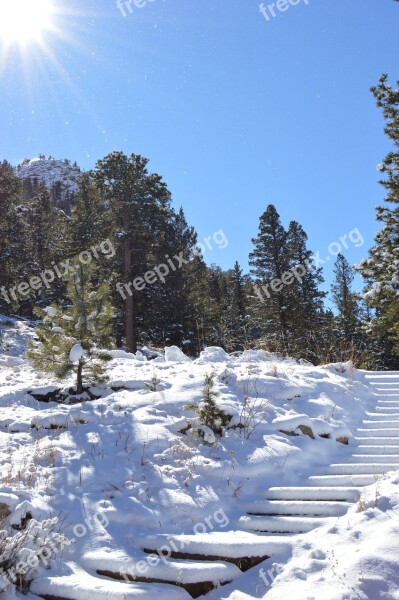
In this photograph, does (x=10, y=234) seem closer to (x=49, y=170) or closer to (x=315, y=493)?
(x=315, y=493)

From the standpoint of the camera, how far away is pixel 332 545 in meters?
3.48

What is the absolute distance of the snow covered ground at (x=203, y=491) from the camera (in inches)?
130

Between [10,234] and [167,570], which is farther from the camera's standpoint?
[10,234]

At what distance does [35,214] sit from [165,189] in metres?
11.0

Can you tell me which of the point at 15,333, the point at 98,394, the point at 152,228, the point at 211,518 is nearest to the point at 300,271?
the point at 152,228

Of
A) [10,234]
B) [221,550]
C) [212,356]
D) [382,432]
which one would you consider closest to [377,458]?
[382,432]

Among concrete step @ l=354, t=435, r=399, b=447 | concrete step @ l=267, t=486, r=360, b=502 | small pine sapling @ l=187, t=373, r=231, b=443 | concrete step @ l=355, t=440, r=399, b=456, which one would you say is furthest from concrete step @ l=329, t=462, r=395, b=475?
small pine sapling @ l=187, t=373, r=231, b=443

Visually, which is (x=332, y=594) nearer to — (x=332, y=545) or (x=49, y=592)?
(x=332, y=545)

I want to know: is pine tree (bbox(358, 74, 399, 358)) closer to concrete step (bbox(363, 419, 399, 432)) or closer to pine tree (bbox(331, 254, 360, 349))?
concrete step (bbox(363, 419, 399, 432))

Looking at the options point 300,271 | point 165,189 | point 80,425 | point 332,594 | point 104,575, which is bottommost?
point 104,575

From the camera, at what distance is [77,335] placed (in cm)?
759

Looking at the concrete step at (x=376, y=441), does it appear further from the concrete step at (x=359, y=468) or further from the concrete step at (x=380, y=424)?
the concrete step at (x=359, y=468)

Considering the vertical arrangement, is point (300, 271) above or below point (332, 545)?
above

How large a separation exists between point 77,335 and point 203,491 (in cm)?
398
